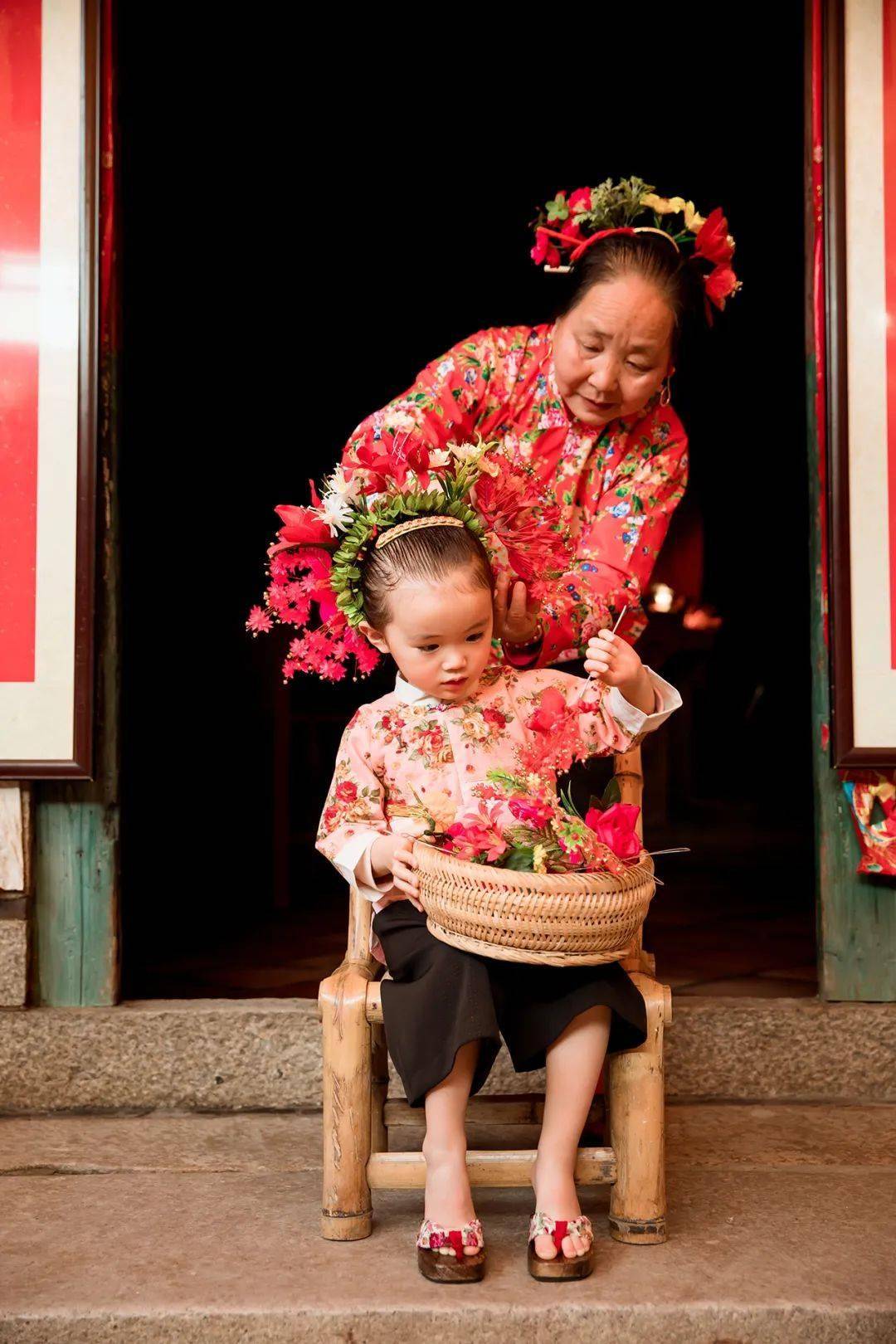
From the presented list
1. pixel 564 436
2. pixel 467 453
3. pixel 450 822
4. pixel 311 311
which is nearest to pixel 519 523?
pixel 467 453

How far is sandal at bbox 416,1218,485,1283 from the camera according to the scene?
1.91 meters

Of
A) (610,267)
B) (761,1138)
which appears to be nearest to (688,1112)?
(761,1138)

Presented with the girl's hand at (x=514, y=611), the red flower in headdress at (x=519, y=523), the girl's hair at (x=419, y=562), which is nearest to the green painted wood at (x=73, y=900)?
the girl's hair at (x=419, y=562)

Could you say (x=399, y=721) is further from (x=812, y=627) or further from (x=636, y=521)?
(x=812, y=627)

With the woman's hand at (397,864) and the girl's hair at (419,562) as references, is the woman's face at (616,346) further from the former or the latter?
the woman's hand at (397,864)

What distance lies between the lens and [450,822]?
2.22 metres

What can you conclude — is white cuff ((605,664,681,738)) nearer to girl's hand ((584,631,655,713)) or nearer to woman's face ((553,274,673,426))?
girl's hand ((584,631,655,713))

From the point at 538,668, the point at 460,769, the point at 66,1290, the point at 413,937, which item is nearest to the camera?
the point at 66,1290

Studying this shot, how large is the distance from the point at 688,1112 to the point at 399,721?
46.5 inches

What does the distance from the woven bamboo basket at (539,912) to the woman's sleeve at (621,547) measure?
0.74m

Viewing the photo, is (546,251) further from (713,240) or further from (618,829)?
(618,829)

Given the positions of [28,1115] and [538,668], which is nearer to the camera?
[538,668]

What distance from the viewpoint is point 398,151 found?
540 cm

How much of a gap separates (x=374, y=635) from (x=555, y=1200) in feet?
3.50
